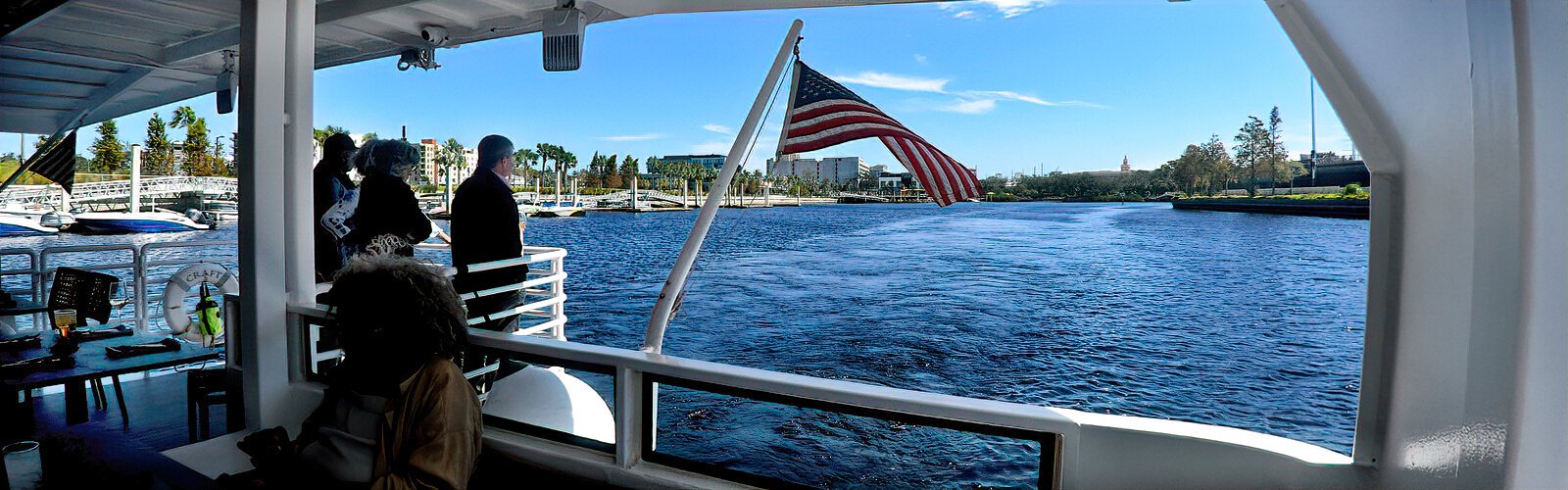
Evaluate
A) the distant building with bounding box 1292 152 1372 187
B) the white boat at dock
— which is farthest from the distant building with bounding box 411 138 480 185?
the distant building with bounding box 1292 152 1372 187

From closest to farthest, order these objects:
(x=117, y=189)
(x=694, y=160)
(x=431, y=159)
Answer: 1. (x=117, y=189)
2. (x=431, y=159)
3. (x=694, y=160)

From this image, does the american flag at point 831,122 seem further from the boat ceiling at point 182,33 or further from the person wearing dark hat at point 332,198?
the person wearing dark hat at point 332,198

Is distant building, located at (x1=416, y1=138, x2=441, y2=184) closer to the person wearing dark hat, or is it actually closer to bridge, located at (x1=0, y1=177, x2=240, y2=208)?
bridge, located at (x1=0, y1=177, x2=240, y2=208)

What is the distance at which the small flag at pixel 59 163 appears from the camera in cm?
639

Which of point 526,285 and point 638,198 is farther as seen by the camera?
point 638,198

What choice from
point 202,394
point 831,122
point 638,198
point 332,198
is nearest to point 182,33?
point 332,198

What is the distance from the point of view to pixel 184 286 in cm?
333

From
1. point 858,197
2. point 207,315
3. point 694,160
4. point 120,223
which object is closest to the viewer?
point 207,315

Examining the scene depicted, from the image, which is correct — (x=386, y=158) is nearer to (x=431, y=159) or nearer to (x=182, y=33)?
(x=182, y=33)

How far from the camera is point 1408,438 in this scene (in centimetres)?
132

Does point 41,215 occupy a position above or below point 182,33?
below

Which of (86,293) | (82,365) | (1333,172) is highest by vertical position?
(1333,172)

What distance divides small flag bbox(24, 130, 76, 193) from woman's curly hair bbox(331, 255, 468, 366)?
700 cm

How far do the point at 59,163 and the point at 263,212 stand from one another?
6771 mm
